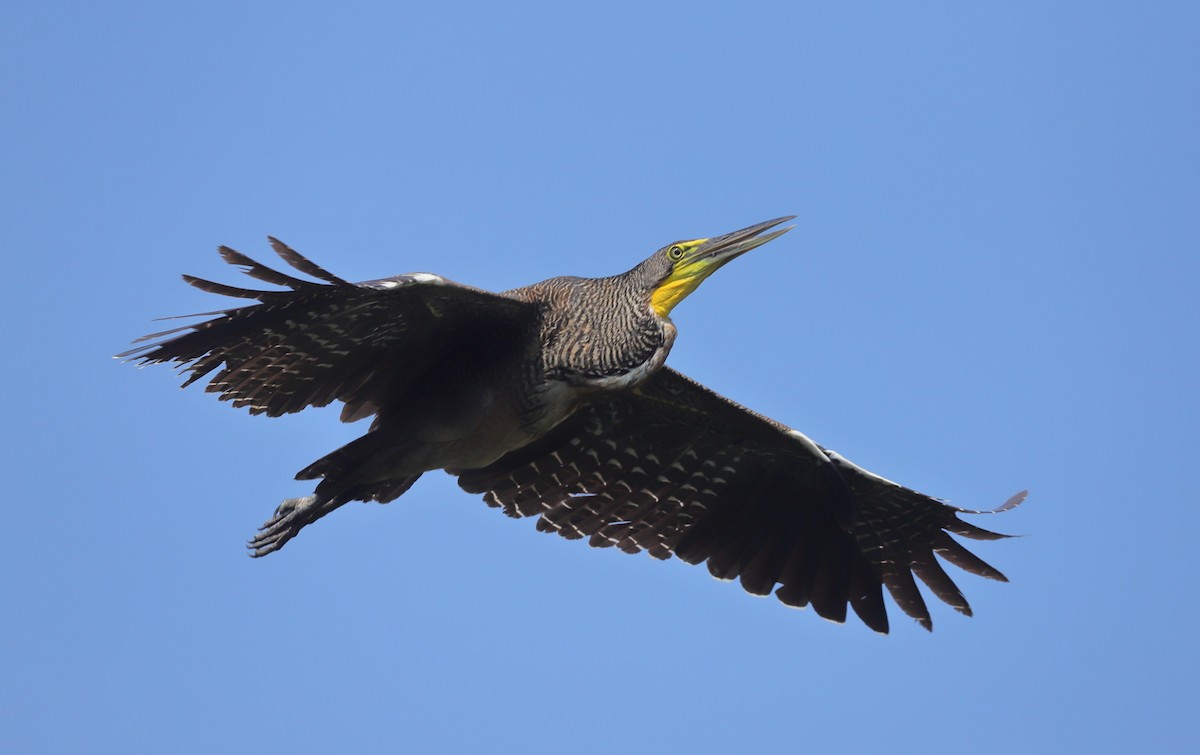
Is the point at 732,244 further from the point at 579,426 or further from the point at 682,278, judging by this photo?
the point at 579,426

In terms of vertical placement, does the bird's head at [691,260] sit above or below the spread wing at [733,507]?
above

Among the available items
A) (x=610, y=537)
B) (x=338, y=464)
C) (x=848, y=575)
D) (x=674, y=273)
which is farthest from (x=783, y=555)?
(x=338, y=464)

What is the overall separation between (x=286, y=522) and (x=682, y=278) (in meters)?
3.71

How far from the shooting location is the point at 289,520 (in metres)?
12.7

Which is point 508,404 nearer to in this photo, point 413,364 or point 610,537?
point 413,364

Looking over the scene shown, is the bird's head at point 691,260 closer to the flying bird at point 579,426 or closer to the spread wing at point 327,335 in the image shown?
the flying bird at point 579,426

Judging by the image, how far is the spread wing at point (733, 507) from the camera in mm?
14438

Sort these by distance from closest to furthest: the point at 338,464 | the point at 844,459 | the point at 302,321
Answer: the point at 302,321 → the point at 338,464 → the point at 844,459

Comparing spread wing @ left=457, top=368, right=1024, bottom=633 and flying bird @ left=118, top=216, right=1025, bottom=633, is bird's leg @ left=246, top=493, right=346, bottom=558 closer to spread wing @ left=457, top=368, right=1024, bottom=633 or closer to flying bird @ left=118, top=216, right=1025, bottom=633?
flying bird @ left=118, top=216, right=1025, bottom=633

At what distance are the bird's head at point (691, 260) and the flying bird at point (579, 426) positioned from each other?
14 mm

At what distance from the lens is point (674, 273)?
41.7ft

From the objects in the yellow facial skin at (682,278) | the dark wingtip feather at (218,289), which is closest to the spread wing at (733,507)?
the yellow facial skin at (682,278)

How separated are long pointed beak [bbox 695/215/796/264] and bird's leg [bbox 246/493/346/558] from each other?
358cm

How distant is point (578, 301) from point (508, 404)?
992 millimetres
